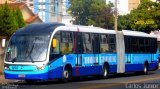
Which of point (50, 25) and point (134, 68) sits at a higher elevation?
point (50, 25)

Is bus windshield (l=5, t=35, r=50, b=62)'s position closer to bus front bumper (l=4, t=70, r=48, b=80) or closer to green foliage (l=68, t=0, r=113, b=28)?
bus front bumper (l=4, t=70, r=48, b=80)

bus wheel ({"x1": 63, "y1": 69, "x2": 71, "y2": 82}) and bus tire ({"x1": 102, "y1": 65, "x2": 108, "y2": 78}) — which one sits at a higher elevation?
bus wheel ({"x1": 63, "y1": 69, "x2": 71, "y2": 82})

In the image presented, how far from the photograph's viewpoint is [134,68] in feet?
112

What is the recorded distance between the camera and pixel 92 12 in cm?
8056

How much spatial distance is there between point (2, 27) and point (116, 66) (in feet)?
36.2

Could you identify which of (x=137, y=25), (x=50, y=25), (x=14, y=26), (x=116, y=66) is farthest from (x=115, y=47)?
(x=137, y=25)

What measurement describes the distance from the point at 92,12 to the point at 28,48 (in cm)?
5672

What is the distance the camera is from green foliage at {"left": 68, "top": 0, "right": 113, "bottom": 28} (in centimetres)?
7141

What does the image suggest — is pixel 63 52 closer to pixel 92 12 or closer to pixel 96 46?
pixel 96 46

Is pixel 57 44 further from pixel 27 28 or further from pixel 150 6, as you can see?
pixel 150 6

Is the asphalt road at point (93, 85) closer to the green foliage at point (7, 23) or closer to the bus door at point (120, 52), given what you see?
the bus door at point (120, 52)

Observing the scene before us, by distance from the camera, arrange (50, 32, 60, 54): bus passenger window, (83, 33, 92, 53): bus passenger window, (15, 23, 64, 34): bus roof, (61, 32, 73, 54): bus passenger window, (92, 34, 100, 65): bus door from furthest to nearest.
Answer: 1. (92, 34, 100, 65): bus door
2. (83, 33, 92, 53): bus passenger window
3. (61, 32, 73, 54): bus passenger window
4. (15, 23, 64, 34): bus roof
5. (50, 32, 60, 54): bus passenger window

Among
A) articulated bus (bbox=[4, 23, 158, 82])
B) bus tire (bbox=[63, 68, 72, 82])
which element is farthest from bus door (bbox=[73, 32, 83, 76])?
bus tire (bbox=[63, 68, 72, 82])

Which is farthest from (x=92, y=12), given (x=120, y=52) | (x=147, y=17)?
(x=120, y=52)
